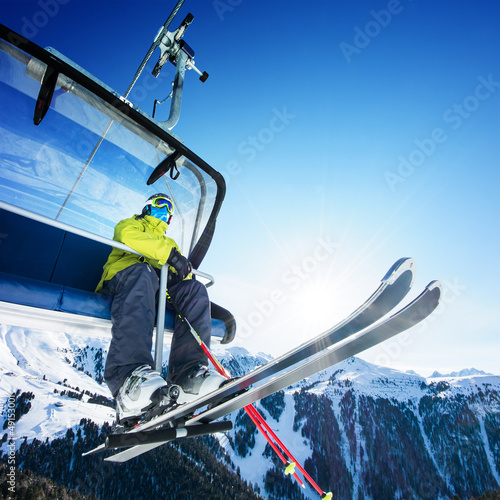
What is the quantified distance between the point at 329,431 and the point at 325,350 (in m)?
161

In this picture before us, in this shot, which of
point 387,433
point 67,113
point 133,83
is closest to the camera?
point 67,113

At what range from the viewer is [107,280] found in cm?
258

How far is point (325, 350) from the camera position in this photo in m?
1.46

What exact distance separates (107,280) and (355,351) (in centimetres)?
212

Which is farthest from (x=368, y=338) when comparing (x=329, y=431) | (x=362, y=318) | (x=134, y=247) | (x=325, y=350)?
(x=329, y=431)

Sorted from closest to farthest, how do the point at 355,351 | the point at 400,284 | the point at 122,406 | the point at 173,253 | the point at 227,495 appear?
1. the point at 400,284
2. the point at 355,351
3. the point at 122,406
4. the point at 173,253
5. the point at 227,495

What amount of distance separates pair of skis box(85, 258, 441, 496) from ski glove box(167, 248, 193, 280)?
1.14 m

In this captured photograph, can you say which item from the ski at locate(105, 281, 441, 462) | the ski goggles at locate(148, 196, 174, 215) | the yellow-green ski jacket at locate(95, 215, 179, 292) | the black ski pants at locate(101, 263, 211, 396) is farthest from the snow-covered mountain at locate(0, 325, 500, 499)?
the ski at locate(105, 281, 441, 462)

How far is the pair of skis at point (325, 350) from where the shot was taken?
1.29 m

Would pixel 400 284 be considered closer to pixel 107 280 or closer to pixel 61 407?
pixel 107 280

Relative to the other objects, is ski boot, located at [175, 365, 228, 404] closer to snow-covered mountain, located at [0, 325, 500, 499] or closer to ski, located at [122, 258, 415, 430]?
ski, located at [122, 258, 415, 430]

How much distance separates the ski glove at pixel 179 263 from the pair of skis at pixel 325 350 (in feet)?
3.73

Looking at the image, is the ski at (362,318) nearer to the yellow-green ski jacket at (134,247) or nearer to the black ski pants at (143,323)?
the black ski pants at (143,323)

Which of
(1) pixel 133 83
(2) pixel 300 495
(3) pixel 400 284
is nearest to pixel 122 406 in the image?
(3) pixel 400 284
